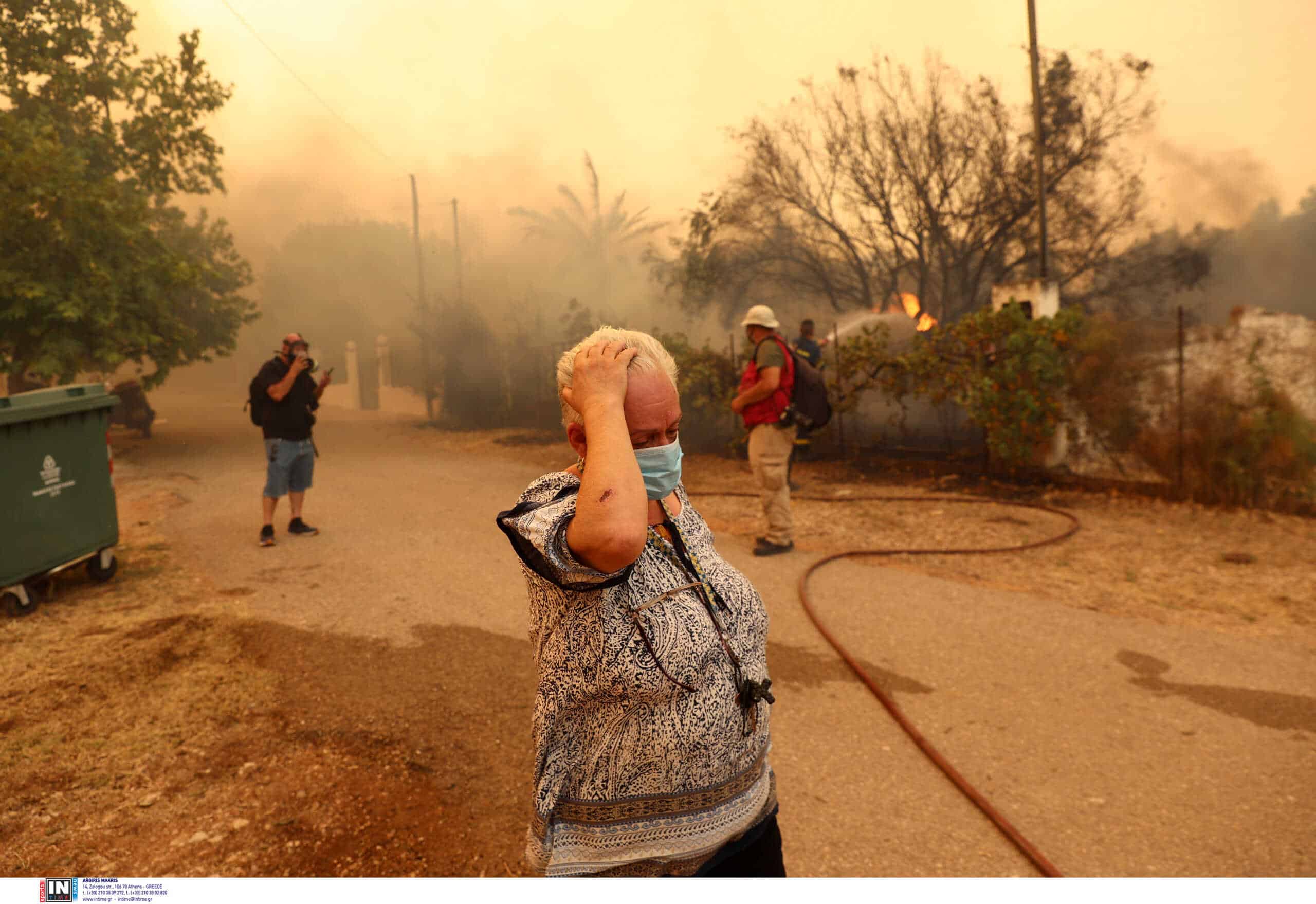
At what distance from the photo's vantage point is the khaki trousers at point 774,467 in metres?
5.20

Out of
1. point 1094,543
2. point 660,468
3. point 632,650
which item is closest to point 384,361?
point 1094,543

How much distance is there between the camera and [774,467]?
5227mm

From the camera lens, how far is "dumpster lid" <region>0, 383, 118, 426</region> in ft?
13.7

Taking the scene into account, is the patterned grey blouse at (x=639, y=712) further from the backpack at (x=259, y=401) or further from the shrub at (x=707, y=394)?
the shrub at (x=707, y=394)

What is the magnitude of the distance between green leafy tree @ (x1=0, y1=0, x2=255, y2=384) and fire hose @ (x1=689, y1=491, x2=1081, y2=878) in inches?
319

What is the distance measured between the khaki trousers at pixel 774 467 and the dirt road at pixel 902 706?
0.27 metres

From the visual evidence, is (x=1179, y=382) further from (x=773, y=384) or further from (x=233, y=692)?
(x=233, y=692)

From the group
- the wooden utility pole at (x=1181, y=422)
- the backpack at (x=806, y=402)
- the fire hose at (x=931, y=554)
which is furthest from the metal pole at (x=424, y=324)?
the wooden utility pole at (x=1181, y=422)

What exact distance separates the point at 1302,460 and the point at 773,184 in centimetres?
877

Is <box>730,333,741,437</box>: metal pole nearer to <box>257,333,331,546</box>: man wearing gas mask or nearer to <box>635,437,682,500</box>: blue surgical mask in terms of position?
<box>257,333,331,546</box>: man wearing gas mask

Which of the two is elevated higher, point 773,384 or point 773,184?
point 773,184

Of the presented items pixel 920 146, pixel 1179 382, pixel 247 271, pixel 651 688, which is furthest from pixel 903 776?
pixel 247 271

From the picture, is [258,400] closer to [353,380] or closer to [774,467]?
[774,467]

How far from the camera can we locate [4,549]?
4125mm
